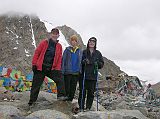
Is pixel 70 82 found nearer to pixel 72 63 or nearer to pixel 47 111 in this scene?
pixel 72 63

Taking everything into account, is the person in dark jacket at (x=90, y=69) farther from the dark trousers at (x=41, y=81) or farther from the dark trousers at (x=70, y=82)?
the dark trousers at (x=41, y=81)

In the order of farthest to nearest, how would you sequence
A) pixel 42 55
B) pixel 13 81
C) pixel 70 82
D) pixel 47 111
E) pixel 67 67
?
pixel 13 81, pixel 70 82, pixel 67 67, pixel 42 55, pixel 47 111

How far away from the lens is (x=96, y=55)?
10.8 metres

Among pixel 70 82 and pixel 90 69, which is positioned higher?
pixel 90 69

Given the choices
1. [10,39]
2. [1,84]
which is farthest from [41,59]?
[10,39]

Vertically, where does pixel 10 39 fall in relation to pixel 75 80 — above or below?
above

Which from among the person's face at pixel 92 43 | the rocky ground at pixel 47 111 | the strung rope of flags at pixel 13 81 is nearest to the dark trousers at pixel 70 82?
the rocky ground at pixel 47 111

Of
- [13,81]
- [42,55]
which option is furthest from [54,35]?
[13,81]

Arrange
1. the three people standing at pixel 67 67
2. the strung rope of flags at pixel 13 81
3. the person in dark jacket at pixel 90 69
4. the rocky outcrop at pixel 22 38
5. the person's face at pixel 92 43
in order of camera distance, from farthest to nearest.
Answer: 1. the rocky outcrop at pixel 22 38
2. the strung rope of flags at pixel 13 81
3. the person in dark jacket at pixel 90 69
4. the person's face at pixel 92 43
5. the three people standing at pixel 67 67

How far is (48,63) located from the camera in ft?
34.1

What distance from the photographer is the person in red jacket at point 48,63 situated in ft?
33.9

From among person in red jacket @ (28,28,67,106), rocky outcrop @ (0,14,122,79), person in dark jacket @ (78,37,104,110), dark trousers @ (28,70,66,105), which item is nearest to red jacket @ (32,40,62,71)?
person in red jacket @ (28,28,67,106)

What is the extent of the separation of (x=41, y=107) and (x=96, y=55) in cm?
203

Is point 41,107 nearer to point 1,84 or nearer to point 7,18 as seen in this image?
point 1,84
